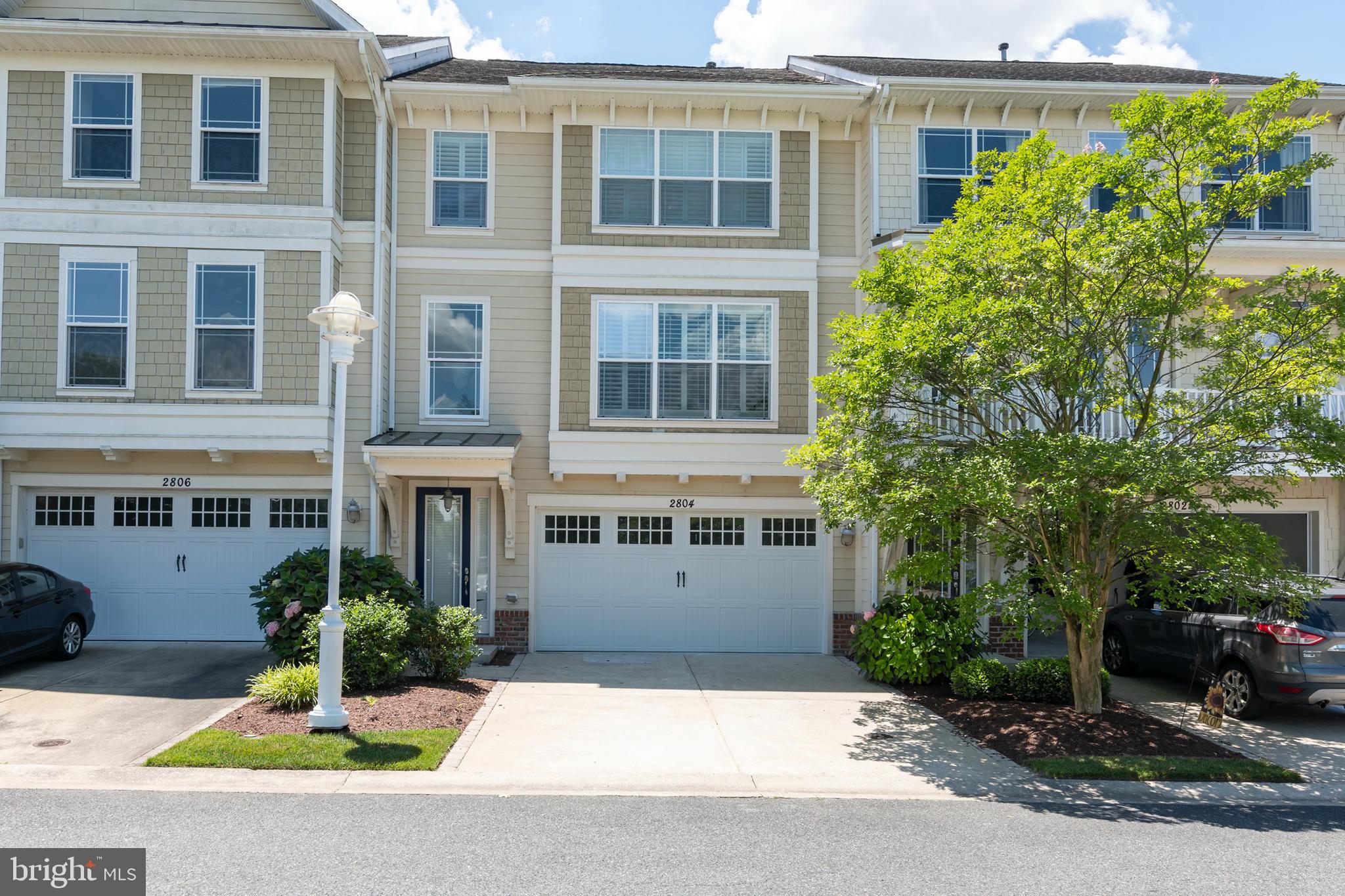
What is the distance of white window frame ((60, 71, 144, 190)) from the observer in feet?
42.0

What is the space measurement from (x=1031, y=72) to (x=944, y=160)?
140 inches

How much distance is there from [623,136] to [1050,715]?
402 inches

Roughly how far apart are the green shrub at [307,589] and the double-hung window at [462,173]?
5.62m

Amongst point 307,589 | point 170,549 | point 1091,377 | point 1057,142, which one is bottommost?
point 307,589

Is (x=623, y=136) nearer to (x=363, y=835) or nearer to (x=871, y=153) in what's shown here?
(x=871, y=153)

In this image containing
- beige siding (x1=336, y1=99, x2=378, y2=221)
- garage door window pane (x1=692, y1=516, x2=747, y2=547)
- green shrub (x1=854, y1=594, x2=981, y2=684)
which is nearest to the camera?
green shrub (x1=854, y1=594, x2=981, y2=684)

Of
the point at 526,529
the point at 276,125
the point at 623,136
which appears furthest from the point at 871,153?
the point at 276,125

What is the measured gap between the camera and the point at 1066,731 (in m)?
9.36

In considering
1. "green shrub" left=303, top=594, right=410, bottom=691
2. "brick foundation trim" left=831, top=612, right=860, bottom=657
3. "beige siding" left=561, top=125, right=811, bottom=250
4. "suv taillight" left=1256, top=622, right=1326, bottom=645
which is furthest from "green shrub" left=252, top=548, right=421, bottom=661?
"suv taillight" left=1256, top=622, right=1326, bottom=645

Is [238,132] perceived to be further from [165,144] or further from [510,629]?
[510,629]

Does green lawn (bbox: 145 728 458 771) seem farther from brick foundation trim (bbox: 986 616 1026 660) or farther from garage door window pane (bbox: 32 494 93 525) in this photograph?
brick foundation trim (bbox: 986 616 1026 660)

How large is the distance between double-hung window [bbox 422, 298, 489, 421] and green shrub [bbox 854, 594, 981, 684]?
22.5ft

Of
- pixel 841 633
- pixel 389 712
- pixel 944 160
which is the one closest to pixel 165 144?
pixel 389 712

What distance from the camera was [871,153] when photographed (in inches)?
554
